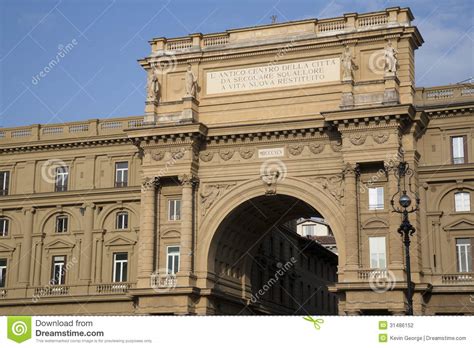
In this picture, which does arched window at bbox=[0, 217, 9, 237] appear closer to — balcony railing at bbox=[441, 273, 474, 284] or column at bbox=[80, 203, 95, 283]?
column at bbox=[80, 203, 95, 283]

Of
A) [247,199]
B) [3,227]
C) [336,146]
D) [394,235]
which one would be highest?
[336,146]

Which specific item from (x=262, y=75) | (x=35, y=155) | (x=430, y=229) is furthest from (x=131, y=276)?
(x=430, y=229)

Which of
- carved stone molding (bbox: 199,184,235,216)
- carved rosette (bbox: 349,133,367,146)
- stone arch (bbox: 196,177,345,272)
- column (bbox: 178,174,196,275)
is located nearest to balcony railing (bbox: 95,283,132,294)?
column (bbox: 178,174,196,275)

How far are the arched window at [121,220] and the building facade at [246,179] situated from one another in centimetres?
10

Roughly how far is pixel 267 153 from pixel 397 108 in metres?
8.90

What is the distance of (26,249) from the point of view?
2307 inches

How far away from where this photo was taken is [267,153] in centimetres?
5119

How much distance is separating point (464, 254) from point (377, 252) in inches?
222

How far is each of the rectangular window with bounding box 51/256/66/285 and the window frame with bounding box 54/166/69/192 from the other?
510 centimetres

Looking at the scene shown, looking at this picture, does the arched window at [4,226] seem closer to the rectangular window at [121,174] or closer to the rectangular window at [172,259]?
the rectangular window at [121,174]

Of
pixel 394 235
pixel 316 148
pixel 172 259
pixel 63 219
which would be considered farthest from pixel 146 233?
pixel 394 235

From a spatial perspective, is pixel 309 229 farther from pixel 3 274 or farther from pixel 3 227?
pixel 3 274

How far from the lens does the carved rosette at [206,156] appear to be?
2067 inches

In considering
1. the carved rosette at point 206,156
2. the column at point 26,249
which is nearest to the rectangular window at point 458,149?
the carved rosette at point 206,156
